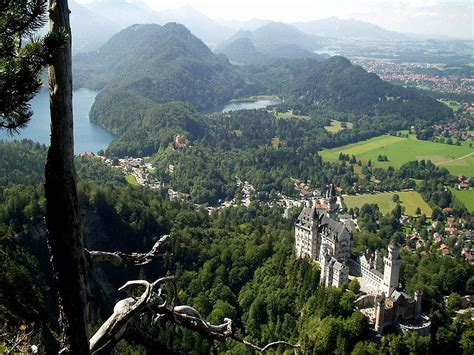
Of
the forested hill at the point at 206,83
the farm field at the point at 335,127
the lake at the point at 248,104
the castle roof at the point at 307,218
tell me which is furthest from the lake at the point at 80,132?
the castle roof at the point at 307,218

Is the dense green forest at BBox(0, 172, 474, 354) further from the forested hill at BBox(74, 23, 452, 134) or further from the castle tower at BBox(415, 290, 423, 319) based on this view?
the forested hill at BBox(74, 23, 452, 134)

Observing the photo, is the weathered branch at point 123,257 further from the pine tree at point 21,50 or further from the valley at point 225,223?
the pine tree at point 21,50

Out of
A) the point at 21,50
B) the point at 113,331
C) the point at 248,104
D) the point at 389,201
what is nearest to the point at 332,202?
the point at 113,331

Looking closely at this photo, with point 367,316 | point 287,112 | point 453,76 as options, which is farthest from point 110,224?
point 453,76

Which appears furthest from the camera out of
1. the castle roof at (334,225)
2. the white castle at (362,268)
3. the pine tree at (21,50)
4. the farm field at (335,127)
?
the farm field at (335,127)

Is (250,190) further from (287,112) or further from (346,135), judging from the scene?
(287,112)

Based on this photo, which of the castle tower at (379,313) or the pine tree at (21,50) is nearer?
the pine tree at (21,50)

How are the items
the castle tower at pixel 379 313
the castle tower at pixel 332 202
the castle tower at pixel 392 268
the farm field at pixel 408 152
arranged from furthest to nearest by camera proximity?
the farm field at pixel 408 152, the castle tower at pixel 332 202, the castle tower at pixel 392 268, the castle tower at pixel 379 313
